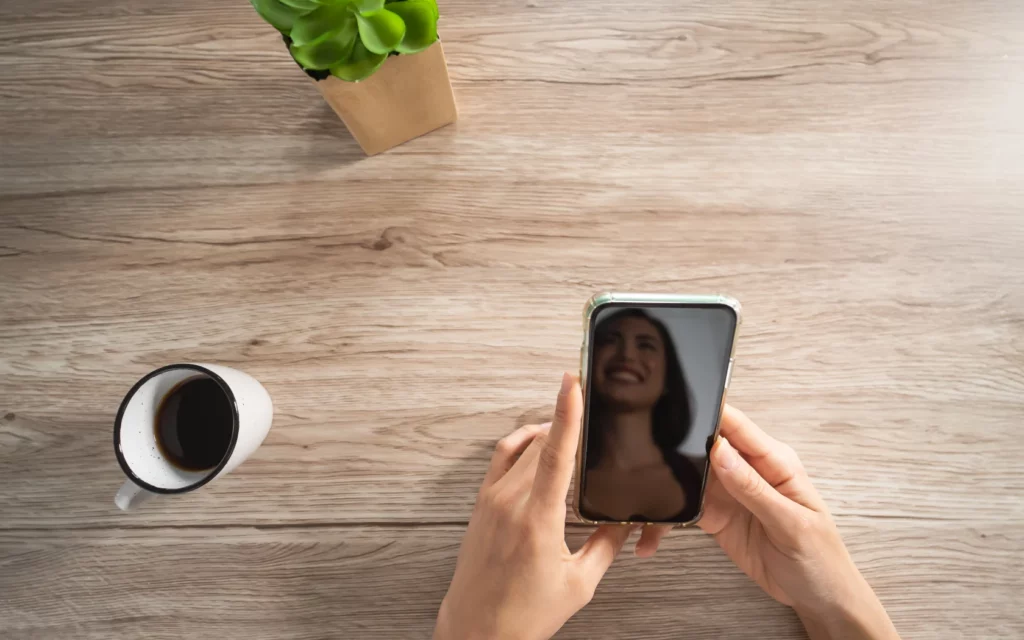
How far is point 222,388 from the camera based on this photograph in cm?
56

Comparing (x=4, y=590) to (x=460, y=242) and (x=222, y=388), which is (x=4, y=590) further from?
(x=460, y=242)

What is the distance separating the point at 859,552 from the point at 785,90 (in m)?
0.53

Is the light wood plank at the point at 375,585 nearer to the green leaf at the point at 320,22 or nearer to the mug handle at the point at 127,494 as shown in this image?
the mug handle at the point at 127,494

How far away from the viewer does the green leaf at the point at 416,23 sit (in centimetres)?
51

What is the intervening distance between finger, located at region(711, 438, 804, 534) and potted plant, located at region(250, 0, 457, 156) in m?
0.47

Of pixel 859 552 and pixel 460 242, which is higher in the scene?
pixel 460 242

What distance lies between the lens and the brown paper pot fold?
0.54m

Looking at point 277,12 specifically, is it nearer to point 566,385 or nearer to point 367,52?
point 367,52

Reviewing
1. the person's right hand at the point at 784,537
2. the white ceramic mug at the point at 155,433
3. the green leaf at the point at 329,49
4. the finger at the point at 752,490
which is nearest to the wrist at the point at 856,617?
the person's right hand at the point at 784,537

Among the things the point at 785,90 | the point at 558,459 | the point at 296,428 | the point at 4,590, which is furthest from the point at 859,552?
the point at 4,590

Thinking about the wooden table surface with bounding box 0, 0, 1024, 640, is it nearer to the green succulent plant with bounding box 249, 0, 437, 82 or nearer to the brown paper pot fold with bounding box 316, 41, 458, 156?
the brown paper pot fold with bounding box 316, 41, 458, 156

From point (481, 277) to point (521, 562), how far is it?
300 millimetres

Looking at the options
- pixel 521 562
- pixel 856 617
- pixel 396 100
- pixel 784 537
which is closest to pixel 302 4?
pixel 396 100

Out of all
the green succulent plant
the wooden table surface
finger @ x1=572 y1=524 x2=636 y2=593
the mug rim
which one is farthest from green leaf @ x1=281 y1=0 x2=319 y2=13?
finger @ x1=572 y1=524 x2=636 y2=593
